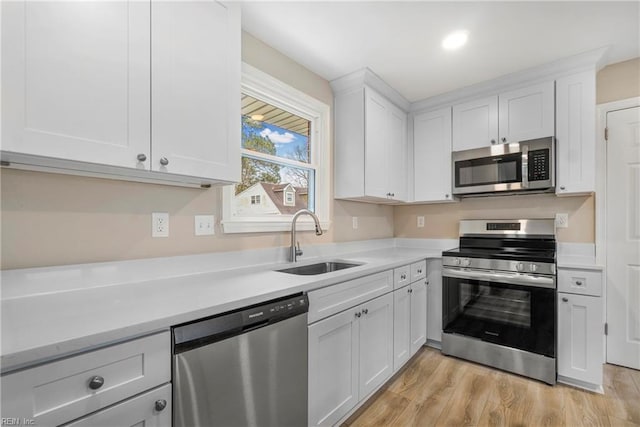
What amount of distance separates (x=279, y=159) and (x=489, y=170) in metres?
1.96

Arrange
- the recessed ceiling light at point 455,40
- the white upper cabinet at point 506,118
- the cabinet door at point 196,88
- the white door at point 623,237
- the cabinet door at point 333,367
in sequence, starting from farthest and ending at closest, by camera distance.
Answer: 1. the white upper cabinet at point 506,118
2. the white door at point 623,237
3. the recessed ceiling light at point 455,40
4. the cabinet door at point 333,367
5. the cabinet door at point 196,88

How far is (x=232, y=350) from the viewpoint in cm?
114

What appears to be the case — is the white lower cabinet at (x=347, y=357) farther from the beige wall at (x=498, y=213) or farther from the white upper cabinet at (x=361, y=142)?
the beige wall at (x=498, y=213)

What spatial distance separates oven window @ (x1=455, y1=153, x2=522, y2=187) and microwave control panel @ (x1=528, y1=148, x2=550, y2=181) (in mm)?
79

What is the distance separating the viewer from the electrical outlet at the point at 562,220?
8.63 ft

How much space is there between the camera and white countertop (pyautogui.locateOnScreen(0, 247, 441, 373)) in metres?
0.76

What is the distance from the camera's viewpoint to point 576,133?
7.80 ft

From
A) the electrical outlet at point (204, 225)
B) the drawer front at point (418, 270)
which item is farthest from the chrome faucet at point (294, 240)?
the drawer front at point (418, 270)

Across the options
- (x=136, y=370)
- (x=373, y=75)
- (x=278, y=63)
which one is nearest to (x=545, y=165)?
(x=373, y=75)

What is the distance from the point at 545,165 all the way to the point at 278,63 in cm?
233

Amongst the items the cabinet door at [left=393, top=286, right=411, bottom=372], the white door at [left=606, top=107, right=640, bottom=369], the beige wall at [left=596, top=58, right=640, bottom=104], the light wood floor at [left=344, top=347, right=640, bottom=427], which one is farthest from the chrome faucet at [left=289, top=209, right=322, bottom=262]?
the beige wall at [left=596, top=58, right=640, bottom=104]

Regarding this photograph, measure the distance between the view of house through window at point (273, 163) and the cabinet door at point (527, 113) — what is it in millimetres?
1800

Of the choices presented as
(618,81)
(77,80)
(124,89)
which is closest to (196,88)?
(124,89)

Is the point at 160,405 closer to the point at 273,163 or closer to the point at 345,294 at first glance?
the point at 345,294
